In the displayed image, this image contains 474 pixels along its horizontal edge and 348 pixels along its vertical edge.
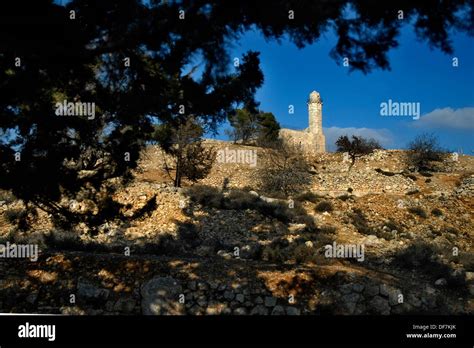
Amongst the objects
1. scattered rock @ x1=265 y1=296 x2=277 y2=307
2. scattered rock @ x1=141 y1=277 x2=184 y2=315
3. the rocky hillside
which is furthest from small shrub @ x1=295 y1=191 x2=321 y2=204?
scattered rock @ x1=141 y1=277 x2=184 y2=315

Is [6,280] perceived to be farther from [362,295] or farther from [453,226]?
[453,226]

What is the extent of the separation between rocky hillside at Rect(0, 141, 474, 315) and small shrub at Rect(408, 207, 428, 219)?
0.22 ft

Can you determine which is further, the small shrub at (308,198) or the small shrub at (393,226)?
the small shrub at (308,198)

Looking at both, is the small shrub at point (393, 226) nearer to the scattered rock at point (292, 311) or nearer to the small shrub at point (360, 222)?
the small shrub at point (360, 222)

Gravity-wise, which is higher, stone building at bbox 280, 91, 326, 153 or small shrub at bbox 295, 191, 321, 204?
stone building at bbox 280, 91, 326, 153

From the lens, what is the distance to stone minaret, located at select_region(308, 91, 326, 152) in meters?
52.8

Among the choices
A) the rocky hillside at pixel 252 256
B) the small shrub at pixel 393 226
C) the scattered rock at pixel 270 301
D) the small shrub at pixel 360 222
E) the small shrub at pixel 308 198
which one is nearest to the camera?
the scattered rock at pixel 270 301

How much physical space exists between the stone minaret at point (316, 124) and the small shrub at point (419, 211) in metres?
30.9

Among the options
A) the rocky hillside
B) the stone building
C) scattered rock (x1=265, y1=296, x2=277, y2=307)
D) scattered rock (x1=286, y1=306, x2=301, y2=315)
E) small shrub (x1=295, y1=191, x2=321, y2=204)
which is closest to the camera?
scattered rock (x1=286, y1=306, x2=301, y2=315)

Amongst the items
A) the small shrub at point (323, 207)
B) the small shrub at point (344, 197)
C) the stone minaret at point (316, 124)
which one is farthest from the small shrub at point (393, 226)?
the stone minaret at point (316, 124)

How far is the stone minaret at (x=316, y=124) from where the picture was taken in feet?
173

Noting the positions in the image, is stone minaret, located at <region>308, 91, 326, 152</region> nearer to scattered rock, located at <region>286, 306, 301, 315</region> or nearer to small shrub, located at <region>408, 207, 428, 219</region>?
small shrub, located at <region>408, 207, 428, 219</region>

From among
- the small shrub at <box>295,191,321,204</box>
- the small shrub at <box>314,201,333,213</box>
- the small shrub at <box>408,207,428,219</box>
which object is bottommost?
the small shrub at <box>408,207,428,219</box>

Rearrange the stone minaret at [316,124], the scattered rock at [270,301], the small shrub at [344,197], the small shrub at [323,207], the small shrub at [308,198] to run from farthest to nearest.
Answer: the stone minaret at [316,124] → the small shrub at [344,197] → the small shrub at [308,198] → the small shrub at [323,207] → the scattered rock at [270,301]
